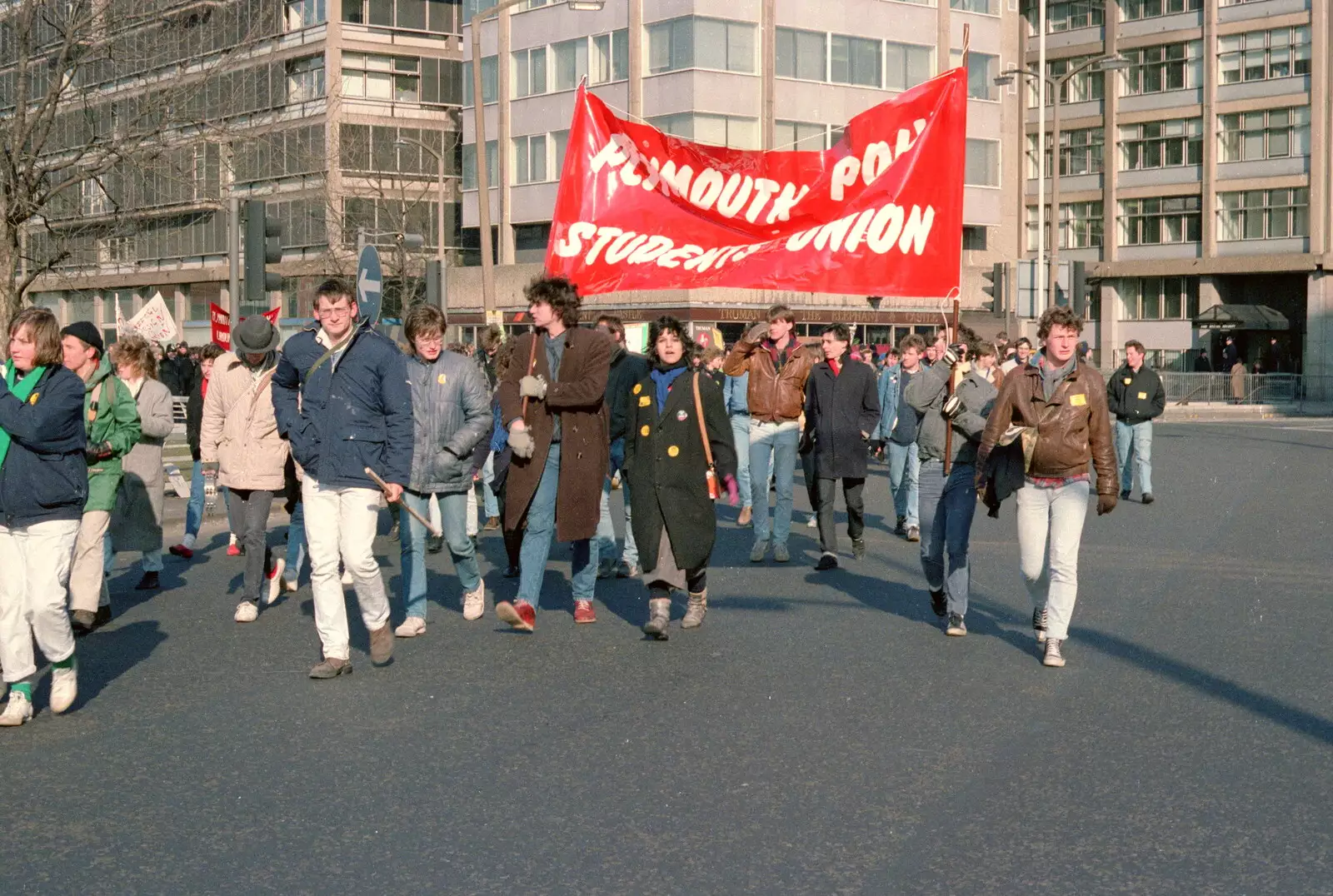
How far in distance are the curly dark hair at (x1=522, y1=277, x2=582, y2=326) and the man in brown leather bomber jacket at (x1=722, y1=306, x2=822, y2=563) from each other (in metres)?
3.71

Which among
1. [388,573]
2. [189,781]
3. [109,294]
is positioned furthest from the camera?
[109,294]

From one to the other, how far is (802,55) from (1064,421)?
48137 millimetres

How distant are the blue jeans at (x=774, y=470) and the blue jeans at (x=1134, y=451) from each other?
236 inches

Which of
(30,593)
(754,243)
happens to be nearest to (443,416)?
(30,593)

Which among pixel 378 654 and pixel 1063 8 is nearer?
pixel 378 654

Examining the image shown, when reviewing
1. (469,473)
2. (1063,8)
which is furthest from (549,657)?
(1063,8)

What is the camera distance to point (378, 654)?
838 cm

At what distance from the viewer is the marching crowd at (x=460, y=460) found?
7414 millimetres

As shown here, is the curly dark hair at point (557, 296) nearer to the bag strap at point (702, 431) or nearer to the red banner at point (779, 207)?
the bag strap at point (702, 431)

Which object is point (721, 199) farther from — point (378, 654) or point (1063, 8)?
point (1063, 8)

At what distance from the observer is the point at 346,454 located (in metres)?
8.14

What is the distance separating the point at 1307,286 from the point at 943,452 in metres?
53.8

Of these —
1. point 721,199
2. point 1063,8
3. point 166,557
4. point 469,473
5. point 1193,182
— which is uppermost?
point 1063,8

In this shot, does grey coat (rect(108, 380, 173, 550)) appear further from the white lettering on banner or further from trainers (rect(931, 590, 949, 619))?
trainers (rect(931, 590, 949, 619))
